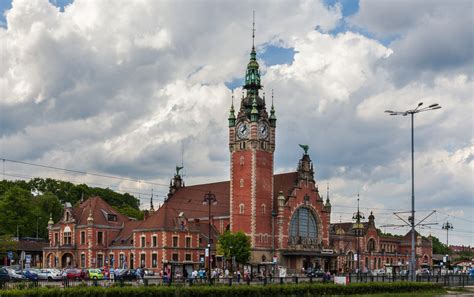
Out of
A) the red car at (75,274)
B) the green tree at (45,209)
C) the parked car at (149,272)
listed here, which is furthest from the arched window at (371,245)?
the red car at (75,274)

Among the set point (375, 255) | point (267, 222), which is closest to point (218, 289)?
point (267, 222)

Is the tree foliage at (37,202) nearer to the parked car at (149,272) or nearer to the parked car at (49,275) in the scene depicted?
the parked car at (149,272)

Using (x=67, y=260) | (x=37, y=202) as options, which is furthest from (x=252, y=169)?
(x=37, y=202)

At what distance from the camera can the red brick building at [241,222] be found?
98.8 m

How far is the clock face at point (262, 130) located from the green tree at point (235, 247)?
16.6 meters

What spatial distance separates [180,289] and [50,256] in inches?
2693

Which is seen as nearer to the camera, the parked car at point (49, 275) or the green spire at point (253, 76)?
the parked car at point (49, 275)

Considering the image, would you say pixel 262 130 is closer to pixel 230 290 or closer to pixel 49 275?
pixel 49 275

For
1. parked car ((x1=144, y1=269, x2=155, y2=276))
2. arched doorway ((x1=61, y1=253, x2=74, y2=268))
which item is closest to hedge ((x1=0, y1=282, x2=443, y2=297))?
parked car ((x1=144, y1=269, x2=155, y2=276))

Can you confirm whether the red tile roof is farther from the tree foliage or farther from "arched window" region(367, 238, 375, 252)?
"arched window" region(367, 238, 375, 252)

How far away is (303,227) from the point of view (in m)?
110

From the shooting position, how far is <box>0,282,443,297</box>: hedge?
131 ft

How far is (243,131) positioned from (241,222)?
1391 cm

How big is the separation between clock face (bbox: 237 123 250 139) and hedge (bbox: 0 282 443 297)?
173 feet
